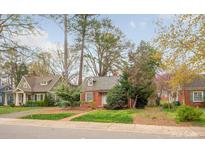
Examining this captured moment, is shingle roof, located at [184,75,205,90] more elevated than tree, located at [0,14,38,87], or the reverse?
tree, located at [0,14,38,87]

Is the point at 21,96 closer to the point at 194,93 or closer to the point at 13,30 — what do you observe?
the point at 13,30

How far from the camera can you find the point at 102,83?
17.3m

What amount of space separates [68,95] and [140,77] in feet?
15.6

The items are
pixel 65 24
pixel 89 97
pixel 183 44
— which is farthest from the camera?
pixel 89 97

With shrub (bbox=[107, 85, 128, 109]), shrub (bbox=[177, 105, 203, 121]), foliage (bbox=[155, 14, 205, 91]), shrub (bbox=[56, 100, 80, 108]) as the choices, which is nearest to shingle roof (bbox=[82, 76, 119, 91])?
shrub (bbox=[107, 85, 128, 109])

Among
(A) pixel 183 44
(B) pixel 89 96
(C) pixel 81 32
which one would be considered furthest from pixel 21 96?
(A) pixel 183 44

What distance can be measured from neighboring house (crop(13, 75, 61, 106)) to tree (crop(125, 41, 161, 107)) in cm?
782

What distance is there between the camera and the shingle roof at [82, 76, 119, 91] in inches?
639

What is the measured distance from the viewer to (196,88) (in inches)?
784

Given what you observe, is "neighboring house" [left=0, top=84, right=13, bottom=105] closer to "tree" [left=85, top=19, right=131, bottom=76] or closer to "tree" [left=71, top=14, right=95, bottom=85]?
"tree" [left=71, top=14, right=95, bottom=85]

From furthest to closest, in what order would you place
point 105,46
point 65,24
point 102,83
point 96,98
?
1. point 96,98
2. point 102,83
3. point 105,46
4. point 65,24

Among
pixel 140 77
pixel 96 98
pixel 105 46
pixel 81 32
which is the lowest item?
pixel 96 98
